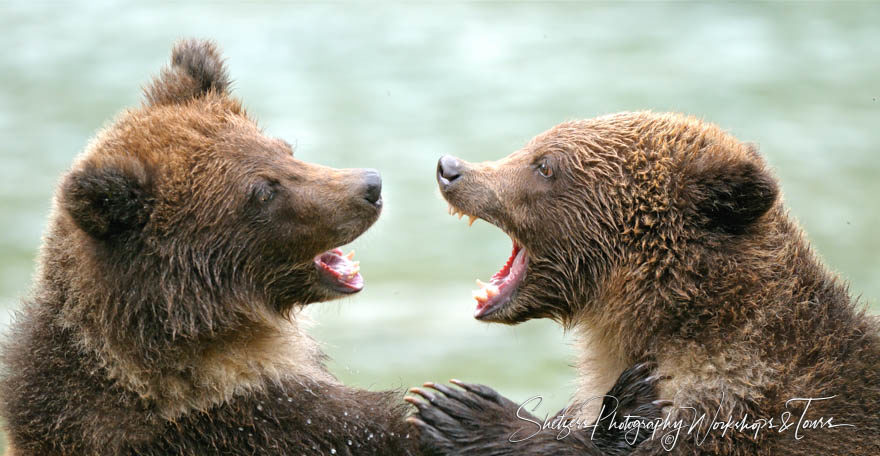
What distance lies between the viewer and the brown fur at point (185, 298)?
25.6 feet

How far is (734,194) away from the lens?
26.1 feet

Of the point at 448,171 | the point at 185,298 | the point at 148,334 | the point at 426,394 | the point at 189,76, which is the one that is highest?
the point at 448,171

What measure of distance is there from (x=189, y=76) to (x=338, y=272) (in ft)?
5.76

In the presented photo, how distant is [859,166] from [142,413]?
18730mm

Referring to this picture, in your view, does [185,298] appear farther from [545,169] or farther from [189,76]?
[545,169]

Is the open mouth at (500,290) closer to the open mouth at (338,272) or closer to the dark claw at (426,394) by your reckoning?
the dark claw at (426,394)

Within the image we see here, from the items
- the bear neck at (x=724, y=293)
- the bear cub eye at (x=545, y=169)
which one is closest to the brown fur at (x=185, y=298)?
the bear cub eye at (x=545, y=169)

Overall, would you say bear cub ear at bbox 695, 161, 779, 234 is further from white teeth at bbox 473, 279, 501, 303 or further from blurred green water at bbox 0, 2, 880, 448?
blurred green water at bbox 0, 2, 880, 448

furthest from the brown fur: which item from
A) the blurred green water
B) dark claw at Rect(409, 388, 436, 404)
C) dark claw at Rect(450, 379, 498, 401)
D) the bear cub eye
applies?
the blurred green water

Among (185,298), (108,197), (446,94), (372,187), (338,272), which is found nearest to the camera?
(108,197)

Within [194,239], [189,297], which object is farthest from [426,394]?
[194,239]

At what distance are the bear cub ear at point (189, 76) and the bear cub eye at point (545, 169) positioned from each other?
2352 mm

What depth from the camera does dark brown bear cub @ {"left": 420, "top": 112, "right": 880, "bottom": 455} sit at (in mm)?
7738

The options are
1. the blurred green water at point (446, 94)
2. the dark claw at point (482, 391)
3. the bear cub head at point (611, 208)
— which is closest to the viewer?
the bear cub head at point (611, 208)
